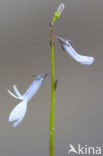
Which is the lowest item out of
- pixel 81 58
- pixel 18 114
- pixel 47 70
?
pixel 18 114

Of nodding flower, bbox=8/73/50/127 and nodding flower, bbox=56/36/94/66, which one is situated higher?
nodding flower, bbox=56/36/94/66

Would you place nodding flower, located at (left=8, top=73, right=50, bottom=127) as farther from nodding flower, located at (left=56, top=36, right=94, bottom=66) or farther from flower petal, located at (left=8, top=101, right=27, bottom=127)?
nodding flower, located at (left=56, top=36, right=94, bottom=66)

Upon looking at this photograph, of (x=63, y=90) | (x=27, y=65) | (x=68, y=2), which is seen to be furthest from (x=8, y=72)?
(x=68, y=2)

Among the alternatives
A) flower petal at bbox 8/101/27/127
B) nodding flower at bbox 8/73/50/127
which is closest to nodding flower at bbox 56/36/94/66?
nodding flower at bbox 8/73/50/127

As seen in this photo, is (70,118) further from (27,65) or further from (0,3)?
(0,3)

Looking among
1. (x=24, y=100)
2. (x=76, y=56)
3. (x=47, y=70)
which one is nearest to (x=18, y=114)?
(x=24, y=100)

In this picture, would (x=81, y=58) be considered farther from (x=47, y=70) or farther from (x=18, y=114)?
(x=47, y=70)

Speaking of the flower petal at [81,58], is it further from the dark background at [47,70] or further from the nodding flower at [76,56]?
the dark background at [47,70]

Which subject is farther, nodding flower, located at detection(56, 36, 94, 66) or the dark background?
the dark background
